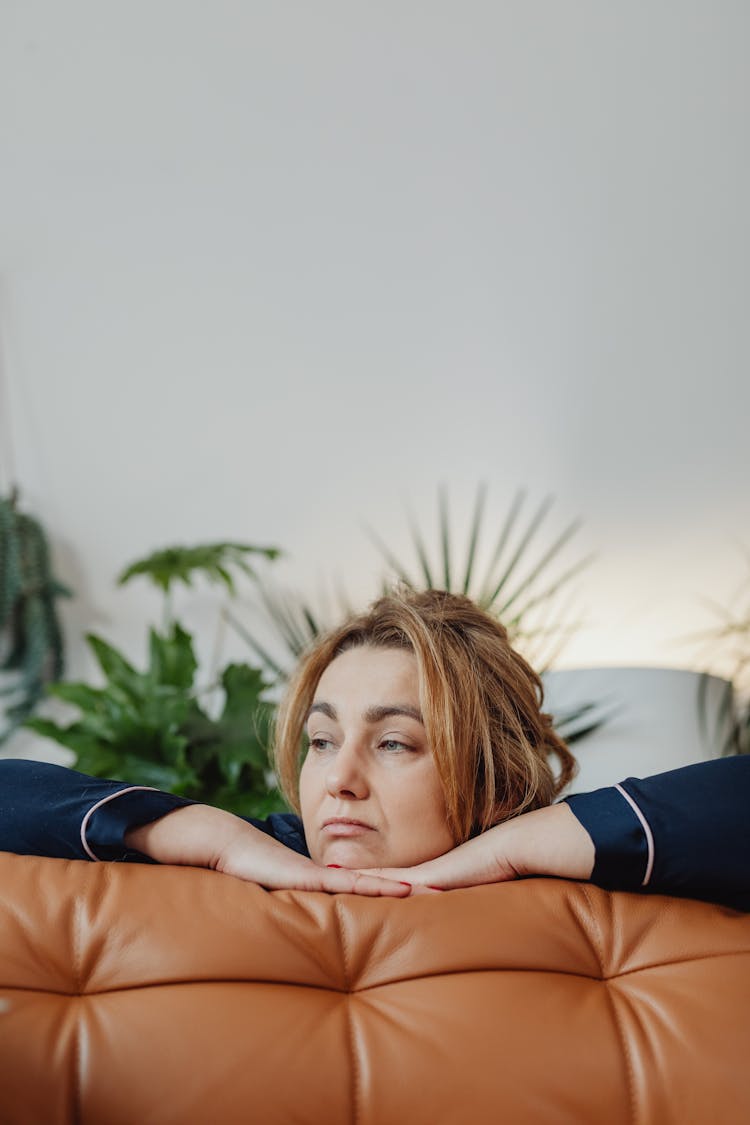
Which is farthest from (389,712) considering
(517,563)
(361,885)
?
(517,563)

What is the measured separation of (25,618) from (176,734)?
2.52ft

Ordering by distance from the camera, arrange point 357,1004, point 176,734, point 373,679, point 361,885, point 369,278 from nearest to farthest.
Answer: point 357,1004, point 361,885, point 373,679, point 176,734, point 369,278

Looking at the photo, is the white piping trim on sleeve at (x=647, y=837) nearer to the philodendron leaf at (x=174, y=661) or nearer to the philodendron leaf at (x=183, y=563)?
the philodendron leaf at (x=174, y=661)

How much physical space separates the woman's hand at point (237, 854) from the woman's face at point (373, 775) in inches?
3.4

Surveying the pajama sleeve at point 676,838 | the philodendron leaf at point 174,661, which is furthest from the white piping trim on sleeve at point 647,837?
the philodendron leaf at point 174,661

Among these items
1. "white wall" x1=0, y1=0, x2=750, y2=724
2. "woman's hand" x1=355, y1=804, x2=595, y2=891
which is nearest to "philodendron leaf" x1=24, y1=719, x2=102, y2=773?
"white wall" x1=0, y1=0, x2=750, y2=724

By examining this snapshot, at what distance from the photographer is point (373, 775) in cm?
114

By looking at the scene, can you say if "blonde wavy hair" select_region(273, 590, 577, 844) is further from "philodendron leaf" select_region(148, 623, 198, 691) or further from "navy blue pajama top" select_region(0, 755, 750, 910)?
"philodendron leaf" select_region(148, 623, 198, 691)

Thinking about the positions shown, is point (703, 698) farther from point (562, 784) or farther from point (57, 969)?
point (57, 969)

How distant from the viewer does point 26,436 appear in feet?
8.96

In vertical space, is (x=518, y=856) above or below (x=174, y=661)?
below

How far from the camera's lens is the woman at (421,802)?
37.9 inches

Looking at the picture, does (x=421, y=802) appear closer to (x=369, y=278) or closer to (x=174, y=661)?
(x=174, y=661)

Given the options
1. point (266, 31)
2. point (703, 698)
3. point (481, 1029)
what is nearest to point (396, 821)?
point (481, 1029)
